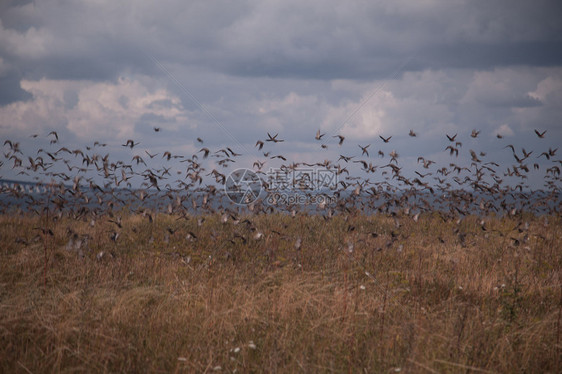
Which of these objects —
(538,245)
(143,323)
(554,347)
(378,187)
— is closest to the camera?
(554,347)

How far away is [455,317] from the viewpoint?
463 centimetres

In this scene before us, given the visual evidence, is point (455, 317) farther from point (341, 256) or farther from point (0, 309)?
point (0, 309)

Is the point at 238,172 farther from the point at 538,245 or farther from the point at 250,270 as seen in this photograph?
the point at 538,245

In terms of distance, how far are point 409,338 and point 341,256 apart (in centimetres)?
423

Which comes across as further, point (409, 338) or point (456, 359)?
point (409, 338)

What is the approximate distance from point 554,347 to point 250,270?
4795 millimetres

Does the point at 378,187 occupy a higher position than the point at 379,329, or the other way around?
the point at 378,187

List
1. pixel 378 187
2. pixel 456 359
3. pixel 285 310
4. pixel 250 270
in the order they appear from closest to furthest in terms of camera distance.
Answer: pixel 456 359 → pixel 285 310 → pixel 250 270 → pixel 378 187

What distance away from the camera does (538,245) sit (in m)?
9.91

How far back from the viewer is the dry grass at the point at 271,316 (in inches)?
148

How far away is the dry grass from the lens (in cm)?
377

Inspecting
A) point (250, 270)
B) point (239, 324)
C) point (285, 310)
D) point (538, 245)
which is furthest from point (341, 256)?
point (538, 245)

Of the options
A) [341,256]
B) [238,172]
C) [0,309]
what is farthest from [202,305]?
[238,172]

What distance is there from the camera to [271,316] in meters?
4.73
